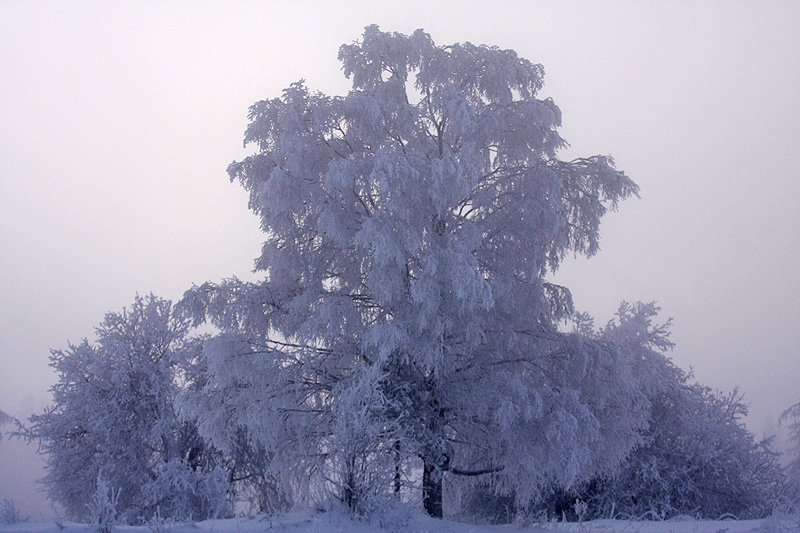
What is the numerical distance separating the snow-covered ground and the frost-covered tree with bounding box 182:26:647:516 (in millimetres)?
1584

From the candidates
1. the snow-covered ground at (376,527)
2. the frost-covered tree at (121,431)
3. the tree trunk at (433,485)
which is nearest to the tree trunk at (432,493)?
the tree trunk at (433,485)

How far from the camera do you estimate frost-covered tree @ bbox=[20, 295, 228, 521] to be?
15.6m

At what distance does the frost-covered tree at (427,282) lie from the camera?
9.55m

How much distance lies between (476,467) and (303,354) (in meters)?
3.99

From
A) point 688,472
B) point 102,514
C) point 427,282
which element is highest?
point 427,282

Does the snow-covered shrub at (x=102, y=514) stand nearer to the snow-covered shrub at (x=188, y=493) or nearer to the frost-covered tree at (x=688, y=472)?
the snow-covered shrub at (x=188, y=493)

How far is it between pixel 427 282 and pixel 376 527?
3.89 m

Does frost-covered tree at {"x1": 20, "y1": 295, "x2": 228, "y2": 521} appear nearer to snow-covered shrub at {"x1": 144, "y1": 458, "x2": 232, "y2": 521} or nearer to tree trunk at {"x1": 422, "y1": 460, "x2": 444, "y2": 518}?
snow-covered shrub at {"x1": 144, "y1": 458, "x2": 232, "y2": 521}

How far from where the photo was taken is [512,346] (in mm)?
10398

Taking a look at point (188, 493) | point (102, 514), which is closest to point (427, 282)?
point (102, 514)

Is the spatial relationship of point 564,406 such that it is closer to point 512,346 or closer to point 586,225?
point 512,346

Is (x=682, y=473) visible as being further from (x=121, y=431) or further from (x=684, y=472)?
(x=121, y=431)

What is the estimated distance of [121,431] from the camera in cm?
1612

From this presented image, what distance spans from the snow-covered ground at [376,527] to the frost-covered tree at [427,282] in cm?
158
